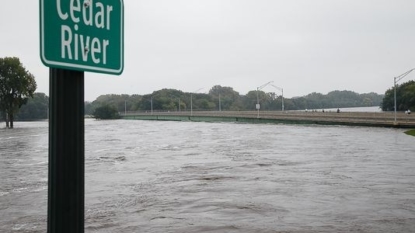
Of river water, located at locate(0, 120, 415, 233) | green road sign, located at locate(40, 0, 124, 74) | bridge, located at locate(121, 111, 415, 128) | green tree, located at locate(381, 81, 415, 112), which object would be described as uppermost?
green tree, located at locate(381, 81, 415, 112)

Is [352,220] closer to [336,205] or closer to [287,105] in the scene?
[336,205]

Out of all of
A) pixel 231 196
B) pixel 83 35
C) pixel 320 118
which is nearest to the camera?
pixel 83 35

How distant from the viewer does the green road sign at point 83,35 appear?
2676 mm

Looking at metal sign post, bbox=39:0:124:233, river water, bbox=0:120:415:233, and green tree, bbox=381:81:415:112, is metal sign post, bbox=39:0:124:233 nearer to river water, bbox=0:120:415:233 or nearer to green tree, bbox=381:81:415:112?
river water, bbox=0:120:415:233

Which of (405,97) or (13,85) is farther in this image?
(405,97)

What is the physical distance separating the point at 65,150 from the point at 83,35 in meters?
0.71

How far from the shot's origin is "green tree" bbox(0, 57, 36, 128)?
9788 cm

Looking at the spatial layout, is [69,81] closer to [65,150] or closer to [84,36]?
[84,36]

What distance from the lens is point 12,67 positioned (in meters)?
98.8

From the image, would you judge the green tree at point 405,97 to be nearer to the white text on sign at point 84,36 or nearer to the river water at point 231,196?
the river water at point 231,196

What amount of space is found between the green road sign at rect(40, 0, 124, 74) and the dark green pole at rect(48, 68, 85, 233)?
130 mm

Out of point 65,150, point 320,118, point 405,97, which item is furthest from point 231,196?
point 405,97

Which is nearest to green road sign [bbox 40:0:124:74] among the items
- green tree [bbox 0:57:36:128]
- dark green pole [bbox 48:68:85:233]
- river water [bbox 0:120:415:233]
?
dark green pole [bbox 48:68:85:233]

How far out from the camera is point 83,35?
2807 mm
